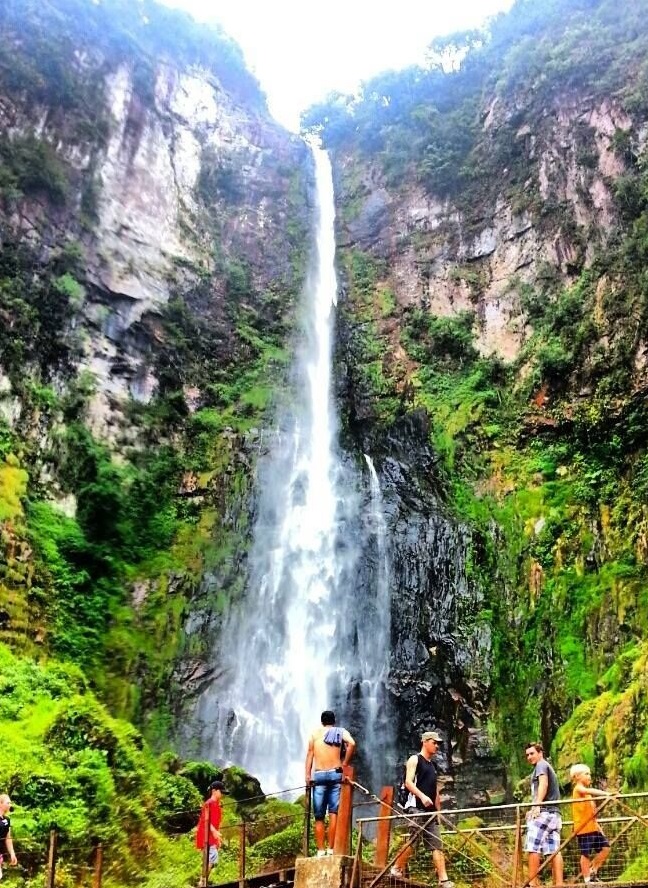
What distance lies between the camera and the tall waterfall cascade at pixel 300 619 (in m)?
16.9

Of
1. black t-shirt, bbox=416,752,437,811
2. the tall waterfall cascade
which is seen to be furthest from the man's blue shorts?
the tall waterfall cascade

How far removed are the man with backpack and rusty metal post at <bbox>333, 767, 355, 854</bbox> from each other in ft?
1.27

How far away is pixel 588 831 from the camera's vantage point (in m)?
5.72

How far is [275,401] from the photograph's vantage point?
84.1ft

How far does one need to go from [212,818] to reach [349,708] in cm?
948

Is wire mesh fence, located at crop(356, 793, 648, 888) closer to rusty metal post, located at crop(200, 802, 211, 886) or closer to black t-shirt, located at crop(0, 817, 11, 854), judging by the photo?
rusty metal post, located at crop(200, 802, 211, 886)

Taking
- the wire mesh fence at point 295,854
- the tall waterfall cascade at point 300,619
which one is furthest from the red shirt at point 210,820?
the tall waterfall cascade at point 300,619

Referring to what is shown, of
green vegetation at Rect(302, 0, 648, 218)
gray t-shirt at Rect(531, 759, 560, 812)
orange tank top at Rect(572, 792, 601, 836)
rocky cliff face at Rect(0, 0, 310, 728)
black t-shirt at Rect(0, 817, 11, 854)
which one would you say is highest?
green vegetation at Rect(302, 0, 648, 218)

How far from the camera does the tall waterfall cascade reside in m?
16.9

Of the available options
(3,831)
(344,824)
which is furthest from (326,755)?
(3,831)

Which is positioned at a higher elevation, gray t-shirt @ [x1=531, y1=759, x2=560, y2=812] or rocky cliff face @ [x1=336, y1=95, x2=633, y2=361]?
rocky cliff face @ [x1=336, y1=95, x2=633, y2=361]

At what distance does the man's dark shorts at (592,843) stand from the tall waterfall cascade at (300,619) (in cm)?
1093

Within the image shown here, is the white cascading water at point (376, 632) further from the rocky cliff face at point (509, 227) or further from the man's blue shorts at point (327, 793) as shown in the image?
the man's blue shorts at point (327, 793)

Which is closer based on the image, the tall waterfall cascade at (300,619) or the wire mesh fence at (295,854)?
the wire mesh fence at (295,854)
